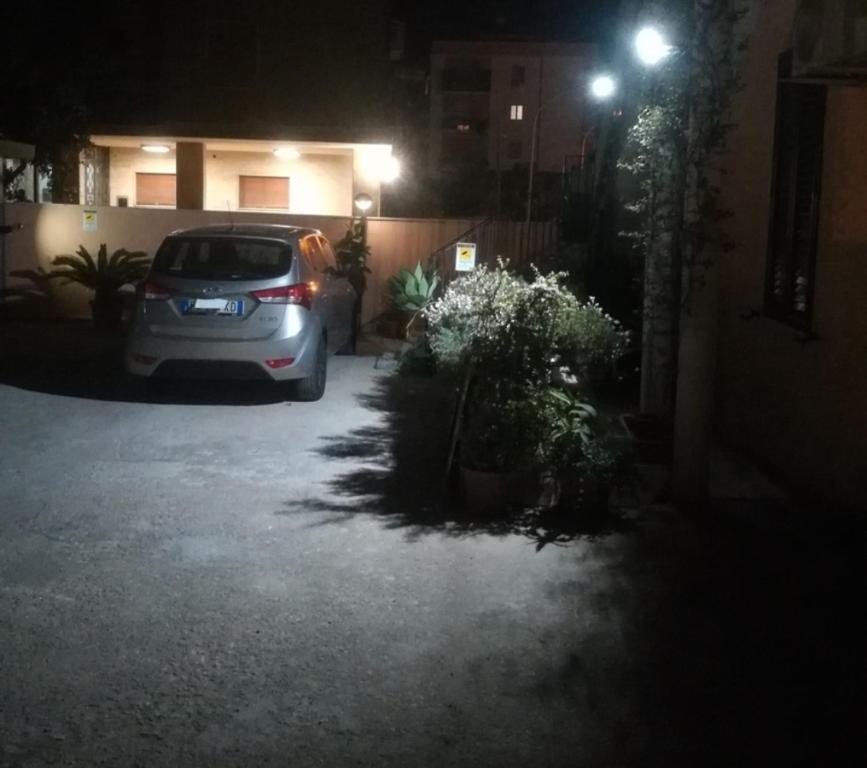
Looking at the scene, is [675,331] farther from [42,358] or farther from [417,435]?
[42,358]

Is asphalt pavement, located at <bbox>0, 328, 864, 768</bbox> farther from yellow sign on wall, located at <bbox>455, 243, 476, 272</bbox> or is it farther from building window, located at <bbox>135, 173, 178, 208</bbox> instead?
building window, located at <bbox>135, 173, 178, 208</bbox>

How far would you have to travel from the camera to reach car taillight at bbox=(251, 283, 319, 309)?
433 inches

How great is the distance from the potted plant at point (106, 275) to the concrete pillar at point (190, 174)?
4.95 metres

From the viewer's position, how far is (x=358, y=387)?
12898 millimetres

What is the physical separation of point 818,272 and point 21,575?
215 inches

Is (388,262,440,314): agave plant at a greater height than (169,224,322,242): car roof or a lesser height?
lesser

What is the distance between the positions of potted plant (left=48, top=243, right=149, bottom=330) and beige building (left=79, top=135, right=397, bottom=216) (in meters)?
5.09

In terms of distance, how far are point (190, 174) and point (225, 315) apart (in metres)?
13.0

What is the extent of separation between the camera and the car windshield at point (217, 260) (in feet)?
36.5

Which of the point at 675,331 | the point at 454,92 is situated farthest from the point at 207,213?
the point at 454,92

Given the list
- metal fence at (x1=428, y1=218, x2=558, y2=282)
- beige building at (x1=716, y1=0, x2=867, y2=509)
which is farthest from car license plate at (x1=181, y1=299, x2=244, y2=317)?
metal fence at (x1=428, y1=218, x2=558, y2=282)

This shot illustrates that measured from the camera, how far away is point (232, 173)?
23875 millimetres

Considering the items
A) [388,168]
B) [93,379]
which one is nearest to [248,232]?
[93,379]

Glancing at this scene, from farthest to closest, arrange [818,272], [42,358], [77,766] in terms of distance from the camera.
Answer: [42,358] → [818,272] → [77,766]
